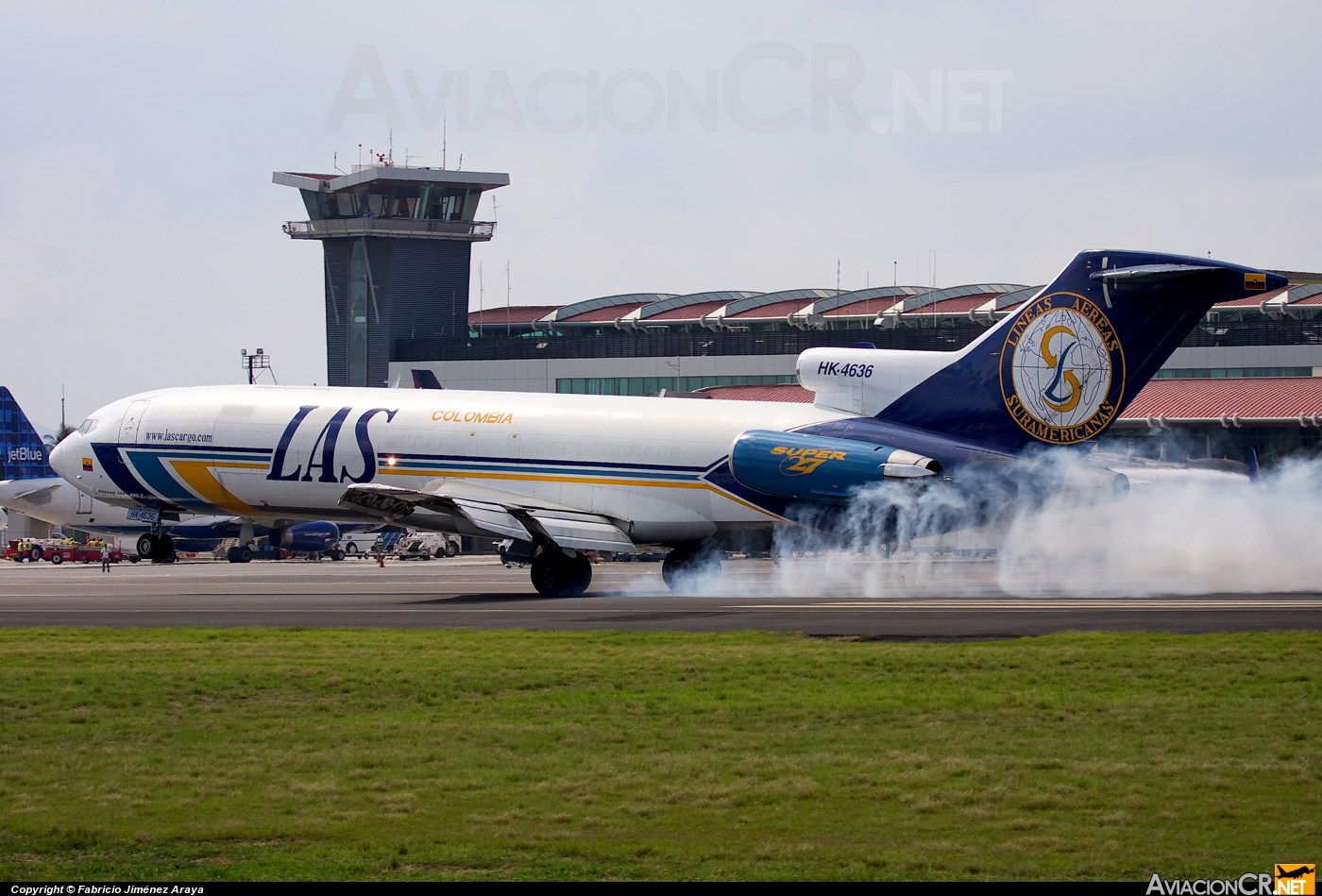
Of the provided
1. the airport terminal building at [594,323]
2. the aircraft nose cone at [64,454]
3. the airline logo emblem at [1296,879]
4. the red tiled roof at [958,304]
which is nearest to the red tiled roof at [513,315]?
the airport terminal building at [594,323]

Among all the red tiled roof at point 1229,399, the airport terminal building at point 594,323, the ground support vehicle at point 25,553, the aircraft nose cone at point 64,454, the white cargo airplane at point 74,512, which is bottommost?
the ground support vehicle at point 25,553

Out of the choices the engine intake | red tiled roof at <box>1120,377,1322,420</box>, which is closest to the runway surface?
red tiled roof at <box>1120,377,1322,420</box>

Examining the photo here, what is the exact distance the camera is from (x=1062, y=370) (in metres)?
32.5

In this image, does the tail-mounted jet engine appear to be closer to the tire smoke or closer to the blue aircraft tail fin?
the tire smoke

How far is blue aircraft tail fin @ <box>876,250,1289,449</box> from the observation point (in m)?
31.6

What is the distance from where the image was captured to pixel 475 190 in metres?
113

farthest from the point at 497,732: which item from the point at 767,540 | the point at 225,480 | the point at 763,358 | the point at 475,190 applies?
the point at 475,190

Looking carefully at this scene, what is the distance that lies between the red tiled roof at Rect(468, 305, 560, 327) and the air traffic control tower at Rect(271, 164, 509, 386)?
8.11 meters

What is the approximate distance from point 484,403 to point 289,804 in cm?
2675

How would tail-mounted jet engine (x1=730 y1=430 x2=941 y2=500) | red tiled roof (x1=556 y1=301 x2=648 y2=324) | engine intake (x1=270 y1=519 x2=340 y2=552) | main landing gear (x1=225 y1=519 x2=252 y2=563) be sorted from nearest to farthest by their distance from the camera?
1. tail-mounted jet engine (x1=730 y1=430 x2=941 y2=500)
2. main landing gear (x1=225 y1=519 x2=252 y2=563)
3. engine intake (x1=270 y1=519 x2=340 y2=552)
4. red tiled roof (x1=556 y1=301 x2=648 y2=324)

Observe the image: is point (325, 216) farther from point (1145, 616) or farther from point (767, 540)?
point (1145, 616)

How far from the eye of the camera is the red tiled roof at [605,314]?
113 meters

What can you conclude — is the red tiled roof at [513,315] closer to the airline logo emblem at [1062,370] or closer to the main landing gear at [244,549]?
the main landing gear at [244,549]

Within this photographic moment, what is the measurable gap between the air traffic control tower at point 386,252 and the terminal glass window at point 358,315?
79mm
